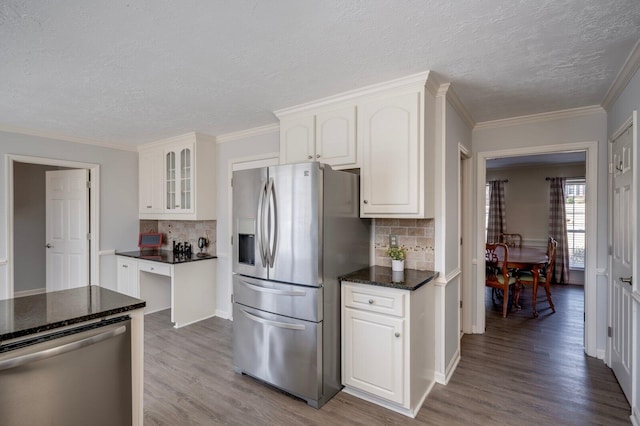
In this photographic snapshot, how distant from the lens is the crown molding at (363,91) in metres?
2.28

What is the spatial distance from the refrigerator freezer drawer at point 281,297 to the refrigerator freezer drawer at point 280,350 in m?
0.05

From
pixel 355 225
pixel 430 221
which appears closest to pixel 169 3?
pixel 355 225

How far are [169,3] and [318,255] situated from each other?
1652 mm

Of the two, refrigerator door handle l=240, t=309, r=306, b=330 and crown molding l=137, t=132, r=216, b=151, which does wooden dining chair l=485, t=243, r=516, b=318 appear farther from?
crown molding l=137, t=132, r=216, b=151

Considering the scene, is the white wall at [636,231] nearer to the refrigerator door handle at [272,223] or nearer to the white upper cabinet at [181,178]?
the refrigerator door handle at [272,223]

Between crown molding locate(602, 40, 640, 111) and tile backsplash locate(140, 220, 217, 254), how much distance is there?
431 cm

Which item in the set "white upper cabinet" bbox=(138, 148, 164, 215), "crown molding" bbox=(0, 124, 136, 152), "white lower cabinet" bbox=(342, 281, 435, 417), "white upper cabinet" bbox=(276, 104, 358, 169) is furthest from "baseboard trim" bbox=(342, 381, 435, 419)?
"crown molding" bbox=(0, 124, 136, 152)

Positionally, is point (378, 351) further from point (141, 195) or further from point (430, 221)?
point (141, 195)

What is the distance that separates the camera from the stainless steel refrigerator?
225 centimetres

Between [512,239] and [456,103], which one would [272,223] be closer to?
[456,103]

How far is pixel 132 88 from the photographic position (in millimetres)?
2557

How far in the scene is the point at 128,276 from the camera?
429 centimetres

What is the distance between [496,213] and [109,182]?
Result: 7254 millimetres

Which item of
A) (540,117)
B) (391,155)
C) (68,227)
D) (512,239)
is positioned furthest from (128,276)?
(512,239)
